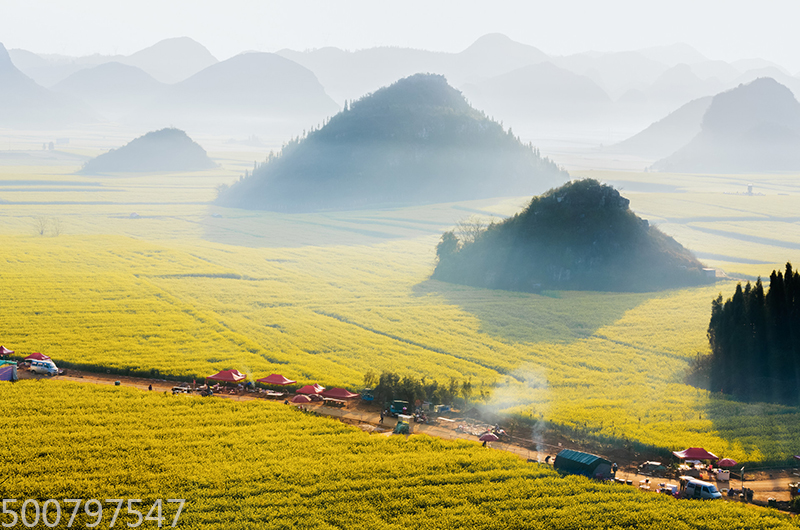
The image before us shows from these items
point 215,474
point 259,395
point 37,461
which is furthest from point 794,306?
point 37,461

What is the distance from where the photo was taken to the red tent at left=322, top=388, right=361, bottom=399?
2024 inches

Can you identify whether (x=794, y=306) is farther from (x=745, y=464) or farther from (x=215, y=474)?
(x=215, y=474)

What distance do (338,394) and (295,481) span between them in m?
14.1

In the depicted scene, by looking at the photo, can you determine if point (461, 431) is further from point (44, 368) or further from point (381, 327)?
point (44, 368)

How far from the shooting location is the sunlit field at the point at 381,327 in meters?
52.9

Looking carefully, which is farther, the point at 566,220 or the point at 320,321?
the point at 566,220

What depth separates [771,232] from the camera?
6545 inches

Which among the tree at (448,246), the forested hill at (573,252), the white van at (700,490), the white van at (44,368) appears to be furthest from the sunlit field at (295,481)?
the tree at (448,246)

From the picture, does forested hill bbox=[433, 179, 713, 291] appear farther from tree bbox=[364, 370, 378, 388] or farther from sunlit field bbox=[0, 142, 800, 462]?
tree bbox=[364, 370, 378, 388]

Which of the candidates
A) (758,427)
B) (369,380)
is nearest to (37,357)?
(369,380)

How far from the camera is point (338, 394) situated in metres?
51.5

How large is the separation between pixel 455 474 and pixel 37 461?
24248 mm

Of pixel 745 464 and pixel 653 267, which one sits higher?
pixel 653 267

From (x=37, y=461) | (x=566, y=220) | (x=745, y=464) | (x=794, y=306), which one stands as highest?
(x=566, y=220)
